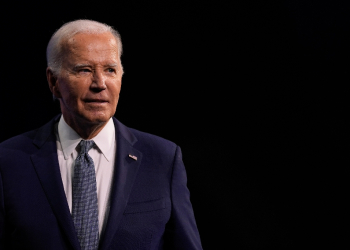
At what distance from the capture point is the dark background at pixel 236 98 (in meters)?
1.99

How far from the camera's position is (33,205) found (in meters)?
1.46

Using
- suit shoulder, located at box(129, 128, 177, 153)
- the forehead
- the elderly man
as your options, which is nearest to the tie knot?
the elderly man

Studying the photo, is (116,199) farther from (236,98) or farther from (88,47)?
(236,98)

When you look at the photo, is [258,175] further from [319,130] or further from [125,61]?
[125,61]

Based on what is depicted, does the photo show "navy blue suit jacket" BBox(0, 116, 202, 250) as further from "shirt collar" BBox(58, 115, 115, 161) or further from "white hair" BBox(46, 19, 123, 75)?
"white hair" BBox(46, 19, 123, 75)

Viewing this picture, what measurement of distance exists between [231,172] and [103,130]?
74cm

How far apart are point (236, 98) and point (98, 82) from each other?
800mm

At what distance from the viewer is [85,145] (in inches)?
61.6

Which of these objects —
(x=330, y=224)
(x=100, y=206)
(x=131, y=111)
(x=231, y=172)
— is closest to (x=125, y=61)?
(x=131, y=111)

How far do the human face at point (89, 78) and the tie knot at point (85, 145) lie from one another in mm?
76

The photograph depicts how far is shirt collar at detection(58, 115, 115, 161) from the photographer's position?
5.16 ft

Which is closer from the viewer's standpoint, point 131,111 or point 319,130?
point 319,130

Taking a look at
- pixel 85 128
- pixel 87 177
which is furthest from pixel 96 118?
pixel 87 177

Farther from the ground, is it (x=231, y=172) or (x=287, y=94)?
(x=287, y=94)
